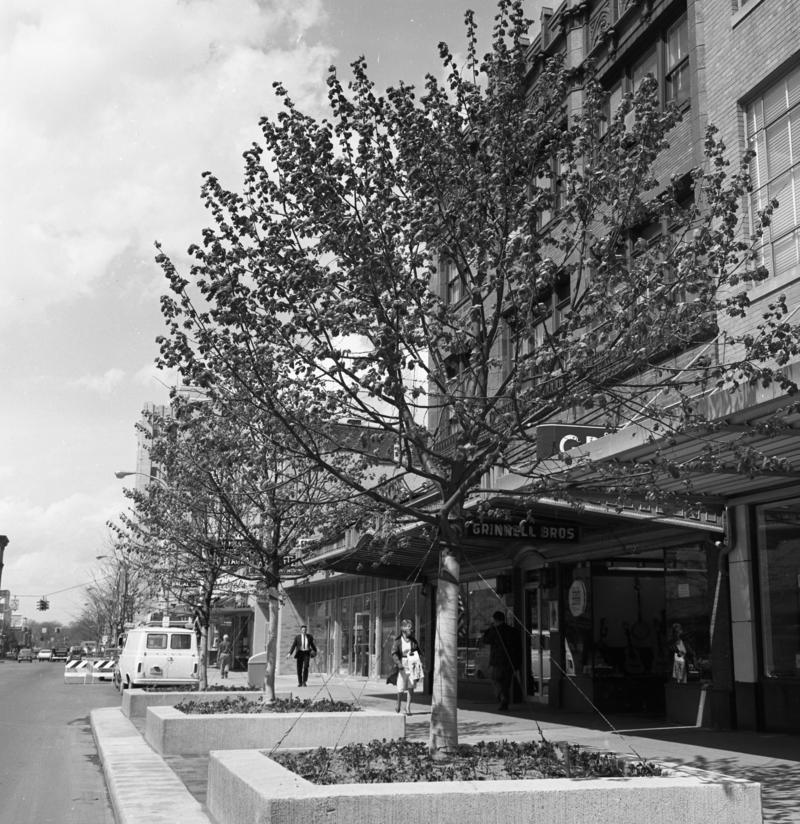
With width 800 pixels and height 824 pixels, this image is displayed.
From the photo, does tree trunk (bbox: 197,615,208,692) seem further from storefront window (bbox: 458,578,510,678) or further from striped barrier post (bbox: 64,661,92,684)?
striped barrier post (bbox: 64,661,92,684)

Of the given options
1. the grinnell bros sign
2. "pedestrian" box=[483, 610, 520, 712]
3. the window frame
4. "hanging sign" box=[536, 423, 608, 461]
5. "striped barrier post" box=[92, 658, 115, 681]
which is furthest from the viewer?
"striped barrier post" box=[92, 658, 115, 681]

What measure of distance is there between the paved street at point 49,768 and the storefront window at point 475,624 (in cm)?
849

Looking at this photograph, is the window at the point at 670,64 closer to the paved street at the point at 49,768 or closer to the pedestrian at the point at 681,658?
the pedestrian at the point at 681,658

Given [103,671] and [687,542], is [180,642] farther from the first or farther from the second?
[687,542]

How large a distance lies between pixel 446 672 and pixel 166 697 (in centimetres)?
1058

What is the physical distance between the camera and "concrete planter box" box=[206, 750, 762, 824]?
586cm

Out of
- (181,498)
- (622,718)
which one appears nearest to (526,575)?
(622,718)

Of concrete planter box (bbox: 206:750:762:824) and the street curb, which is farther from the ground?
concrete planter box (bbox: 206:750:762:824)

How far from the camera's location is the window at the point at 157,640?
91.7ft

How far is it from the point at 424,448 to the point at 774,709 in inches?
341

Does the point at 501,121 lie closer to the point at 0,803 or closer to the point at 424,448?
the point at 424,448

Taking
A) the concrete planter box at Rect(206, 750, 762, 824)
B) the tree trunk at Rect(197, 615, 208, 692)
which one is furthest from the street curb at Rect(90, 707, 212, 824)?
the tree trunk at Rect(197, 615, 208, 692)

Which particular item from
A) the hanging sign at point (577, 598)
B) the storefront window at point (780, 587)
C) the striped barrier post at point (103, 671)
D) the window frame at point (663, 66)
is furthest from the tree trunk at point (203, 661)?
the window frame at point (663, 66)

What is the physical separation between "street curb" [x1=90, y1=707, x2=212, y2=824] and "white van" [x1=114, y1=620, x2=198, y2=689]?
526 inches
